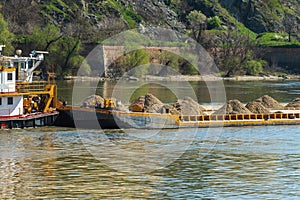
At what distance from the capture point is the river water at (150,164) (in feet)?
159

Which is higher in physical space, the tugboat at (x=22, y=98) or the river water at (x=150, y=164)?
the tugboat at (x=22, y=98)

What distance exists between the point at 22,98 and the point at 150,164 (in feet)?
69.1

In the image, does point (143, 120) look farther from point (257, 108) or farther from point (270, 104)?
point (270, 104)

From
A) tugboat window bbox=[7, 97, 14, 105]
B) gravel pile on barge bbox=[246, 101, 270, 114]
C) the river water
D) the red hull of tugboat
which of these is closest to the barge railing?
the river water

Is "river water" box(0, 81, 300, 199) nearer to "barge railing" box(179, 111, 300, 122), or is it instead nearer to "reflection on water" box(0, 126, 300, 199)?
"reflection on water" box(0, 126, 300, 199)

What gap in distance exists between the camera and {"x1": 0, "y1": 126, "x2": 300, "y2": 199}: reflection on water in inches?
1896

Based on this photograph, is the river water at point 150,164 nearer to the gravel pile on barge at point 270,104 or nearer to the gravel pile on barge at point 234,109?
the gravel pile on barge at point 234,109

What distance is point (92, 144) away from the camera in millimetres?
66000

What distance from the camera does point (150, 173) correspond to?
53.6 meters

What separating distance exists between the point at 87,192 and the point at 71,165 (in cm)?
853

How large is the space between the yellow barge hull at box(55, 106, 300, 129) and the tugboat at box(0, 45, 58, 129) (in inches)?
67.2

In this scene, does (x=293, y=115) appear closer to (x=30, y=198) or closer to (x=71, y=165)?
(x=71, y=165)

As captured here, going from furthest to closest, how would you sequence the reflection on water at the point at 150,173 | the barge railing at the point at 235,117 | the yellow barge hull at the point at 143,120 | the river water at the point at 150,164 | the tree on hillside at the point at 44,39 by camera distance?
the tree on hillside at the point at 44,39
the barge railing at the point at 235,117
the yellow barge hull at the point at 143,120
the river water at the point at 150,164
the reflection on water at the point at 150,173

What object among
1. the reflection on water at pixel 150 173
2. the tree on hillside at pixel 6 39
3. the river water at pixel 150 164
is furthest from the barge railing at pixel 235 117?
the tree on hillside at pixel 6 39
